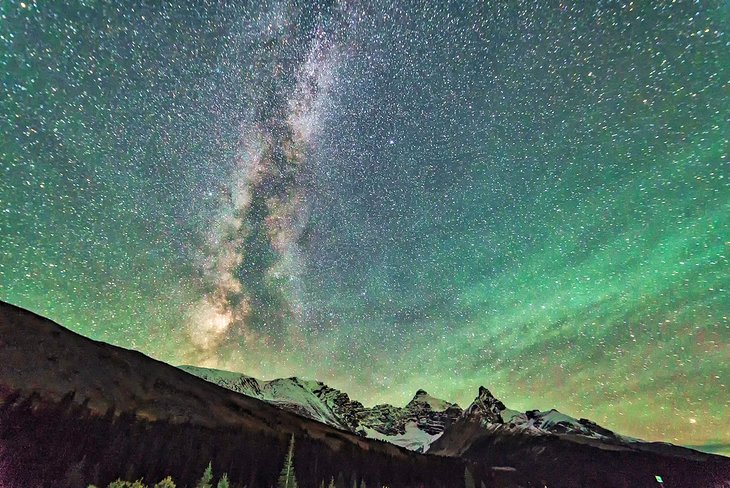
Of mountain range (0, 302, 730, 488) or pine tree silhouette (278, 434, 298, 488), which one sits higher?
mountain range (0, 302, 730, 488)

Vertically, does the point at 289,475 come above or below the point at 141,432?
below

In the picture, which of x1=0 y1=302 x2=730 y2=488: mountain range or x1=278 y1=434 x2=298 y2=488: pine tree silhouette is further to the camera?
x1=0 y1=302 x2=730 y2=488: mountain range

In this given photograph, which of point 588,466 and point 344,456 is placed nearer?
point 344,456

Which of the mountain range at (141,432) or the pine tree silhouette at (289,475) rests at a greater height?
the mountain range at (141,432)

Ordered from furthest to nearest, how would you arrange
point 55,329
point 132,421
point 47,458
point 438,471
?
point 438,471 < point 55,329 < point 132,421 < point 47,458

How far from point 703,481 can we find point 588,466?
44.6 meters

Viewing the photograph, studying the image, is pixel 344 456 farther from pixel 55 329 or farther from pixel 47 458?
pixel 55 329

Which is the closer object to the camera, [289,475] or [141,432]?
[289,475]

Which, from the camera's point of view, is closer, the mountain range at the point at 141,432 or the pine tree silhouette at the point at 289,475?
the pine tree silhouette at the point at 289,475

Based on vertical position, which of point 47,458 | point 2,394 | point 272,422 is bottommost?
point 47,458

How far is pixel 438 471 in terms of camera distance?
143 metres

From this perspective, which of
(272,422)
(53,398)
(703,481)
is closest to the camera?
(53,398)

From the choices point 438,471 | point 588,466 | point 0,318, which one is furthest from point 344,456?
point 588,466

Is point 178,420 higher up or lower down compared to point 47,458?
higher up
